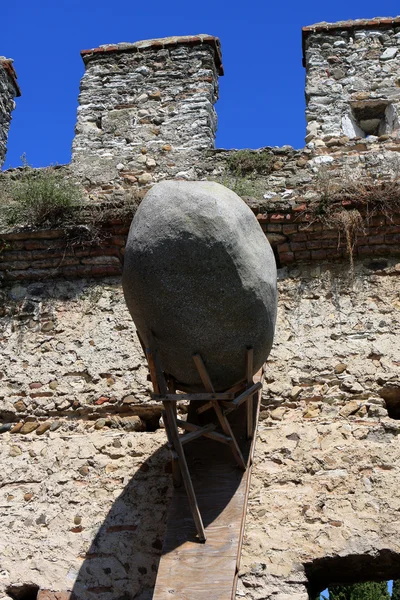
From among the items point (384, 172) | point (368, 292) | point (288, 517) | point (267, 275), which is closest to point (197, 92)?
point (384, 172)

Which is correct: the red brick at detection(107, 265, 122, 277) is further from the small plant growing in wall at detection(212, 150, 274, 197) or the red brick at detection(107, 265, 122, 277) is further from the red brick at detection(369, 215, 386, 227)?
the red brick at detection(369, 215, 386, 227)

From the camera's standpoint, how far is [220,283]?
392cm

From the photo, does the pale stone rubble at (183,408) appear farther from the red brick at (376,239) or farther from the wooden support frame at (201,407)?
the wooden support frame at (201,407)

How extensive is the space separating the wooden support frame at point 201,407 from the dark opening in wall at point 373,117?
121 inches

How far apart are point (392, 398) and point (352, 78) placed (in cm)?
292

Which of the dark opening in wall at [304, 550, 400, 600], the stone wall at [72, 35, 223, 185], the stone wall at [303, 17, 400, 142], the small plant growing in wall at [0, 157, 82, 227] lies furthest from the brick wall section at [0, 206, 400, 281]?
the dark opening in wall at [304, 550, 400, 600]

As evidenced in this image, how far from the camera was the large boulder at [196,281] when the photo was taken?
12.8 feet

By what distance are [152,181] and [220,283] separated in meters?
2.45

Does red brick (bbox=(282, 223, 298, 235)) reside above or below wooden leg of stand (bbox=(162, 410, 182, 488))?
above

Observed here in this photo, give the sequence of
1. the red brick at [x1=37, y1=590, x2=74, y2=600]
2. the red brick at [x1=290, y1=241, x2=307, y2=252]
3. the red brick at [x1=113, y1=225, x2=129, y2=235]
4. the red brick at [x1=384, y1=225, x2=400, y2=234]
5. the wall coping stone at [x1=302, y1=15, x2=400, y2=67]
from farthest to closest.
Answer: the wall coping stone at [x1=302, y1=15, x2=400, y2=67], the red brick at [x1=113, y1=225, x2=129, y2=235], the red brick at [x1=290, y1=241, x2=307, y2=252], the red brick at [x1=384, y1=225, x2=400, y2=234], the red brick at [x1=37, y1=590, x2=74, y2=600]

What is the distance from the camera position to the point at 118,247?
5.70 m

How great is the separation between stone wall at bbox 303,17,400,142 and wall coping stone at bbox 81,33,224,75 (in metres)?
0.79

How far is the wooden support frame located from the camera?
4012mm

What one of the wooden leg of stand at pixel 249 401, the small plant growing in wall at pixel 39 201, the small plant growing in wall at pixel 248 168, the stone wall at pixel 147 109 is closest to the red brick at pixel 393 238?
the small plant growing in wall at pixel 248 168
